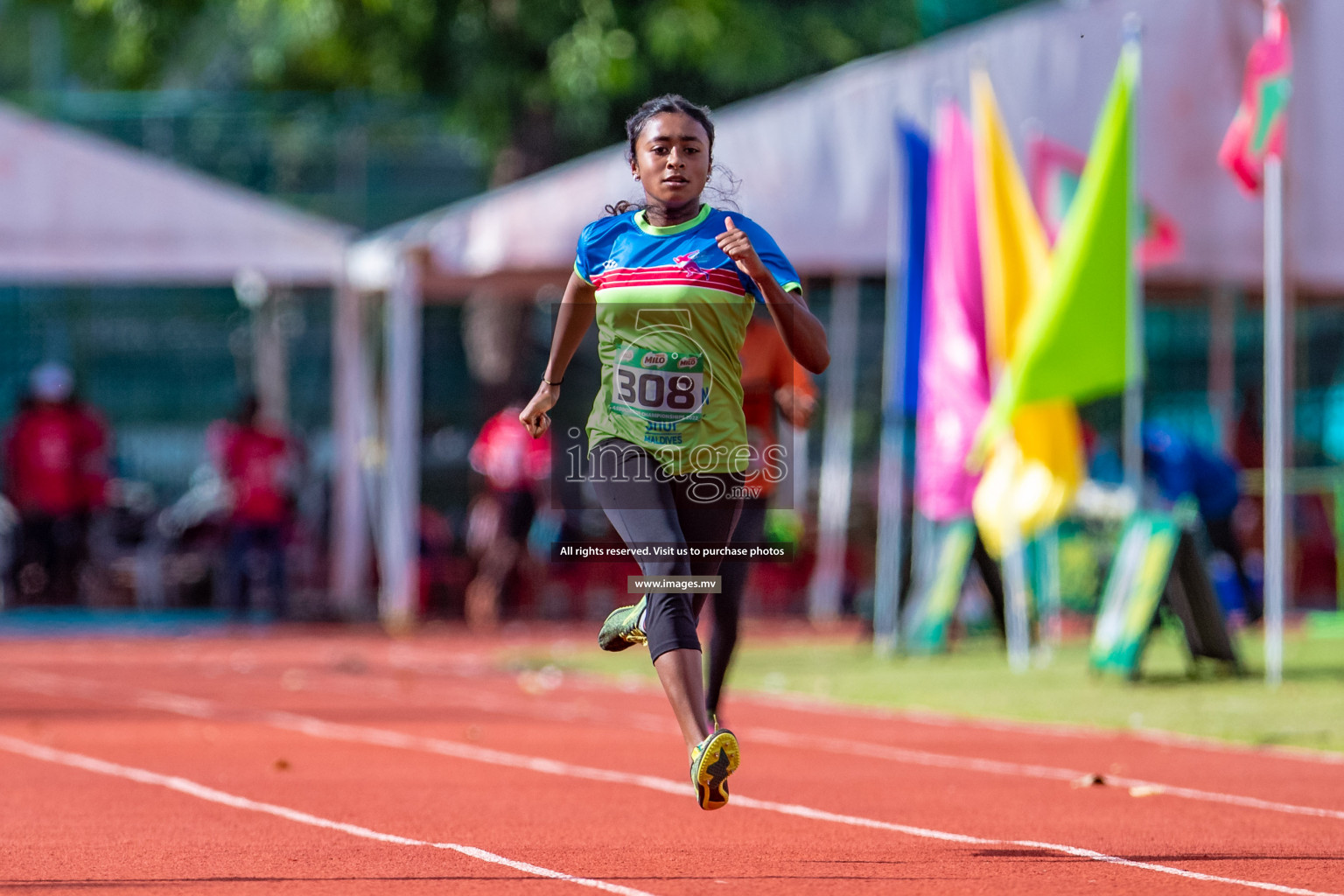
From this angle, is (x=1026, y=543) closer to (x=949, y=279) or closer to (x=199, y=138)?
(x=949, y=279)

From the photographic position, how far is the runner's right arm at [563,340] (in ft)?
18.7

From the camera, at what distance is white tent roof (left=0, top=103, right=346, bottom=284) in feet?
56.9

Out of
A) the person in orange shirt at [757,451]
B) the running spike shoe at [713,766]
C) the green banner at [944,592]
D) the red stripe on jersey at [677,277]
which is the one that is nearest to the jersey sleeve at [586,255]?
the red stripe on jersey at [677,277]

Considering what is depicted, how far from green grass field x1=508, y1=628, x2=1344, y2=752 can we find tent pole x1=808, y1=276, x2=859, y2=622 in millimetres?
2907

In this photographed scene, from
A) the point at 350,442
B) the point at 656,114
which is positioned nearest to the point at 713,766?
the point at 656,114

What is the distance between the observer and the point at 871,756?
865 centimetres

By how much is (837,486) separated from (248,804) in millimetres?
12653

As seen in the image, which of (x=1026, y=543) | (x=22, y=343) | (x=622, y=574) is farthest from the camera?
(x=22, y=343)

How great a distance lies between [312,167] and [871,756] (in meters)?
18.9

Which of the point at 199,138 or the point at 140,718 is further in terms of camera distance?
the point at 199,138

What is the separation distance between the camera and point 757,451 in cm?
707

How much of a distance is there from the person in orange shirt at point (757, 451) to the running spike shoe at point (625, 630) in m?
0.42

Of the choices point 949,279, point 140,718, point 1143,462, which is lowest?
point 140,718

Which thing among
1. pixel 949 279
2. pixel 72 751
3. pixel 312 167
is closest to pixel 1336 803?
pixel 72 751
